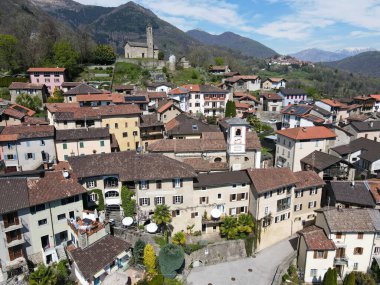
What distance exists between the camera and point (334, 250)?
1484 inches

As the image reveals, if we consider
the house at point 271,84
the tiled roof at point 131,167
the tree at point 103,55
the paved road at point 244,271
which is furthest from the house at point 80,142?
the house at point 271,84

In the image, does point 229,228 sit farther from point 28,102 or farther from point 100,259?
point 28,102

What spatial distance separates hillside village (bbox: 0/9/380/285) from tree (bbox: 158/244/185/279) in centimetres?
13

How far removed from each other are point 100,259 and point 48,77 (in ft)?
234

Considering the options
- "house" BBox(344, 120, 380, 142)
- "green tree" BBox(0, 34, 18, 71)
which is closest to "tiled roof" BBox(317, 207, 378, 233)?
"house" BBox(344, 120, 380, 142)

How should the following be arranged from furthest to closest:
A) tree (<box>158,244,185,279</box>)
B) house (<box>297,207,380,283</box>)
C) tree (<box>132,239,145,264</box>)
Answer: house (<box>297,207,380,283</box>) < tree (<box>132,239,145,264</box>) < tree (<box>158,244,185,279</box>)

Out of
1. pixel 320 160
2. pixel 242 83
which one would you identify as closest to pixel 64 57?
pixel 242 83

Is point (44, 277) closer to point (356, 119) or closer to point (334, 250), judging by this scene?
point (334, 250)

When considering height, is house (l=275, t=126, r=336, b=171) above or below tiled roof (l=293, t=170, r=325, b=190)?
above

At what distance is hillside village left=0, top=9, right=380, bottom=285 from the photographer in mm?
35594

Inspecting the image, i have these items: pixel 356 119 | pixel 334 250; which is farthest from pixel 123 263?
pixel 356 119

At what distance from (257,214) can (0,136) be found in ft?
142

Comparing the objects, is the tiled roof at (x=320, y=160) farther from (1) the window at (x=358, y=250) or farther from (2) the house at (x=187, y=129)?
(2) the house at (x=187, y=129)

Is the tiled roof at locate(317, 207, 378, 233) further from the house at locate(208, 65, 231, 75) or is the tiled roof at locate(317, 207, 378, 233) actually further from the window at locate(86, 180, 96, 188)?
the house at locate(208, 65, 231, 75)
